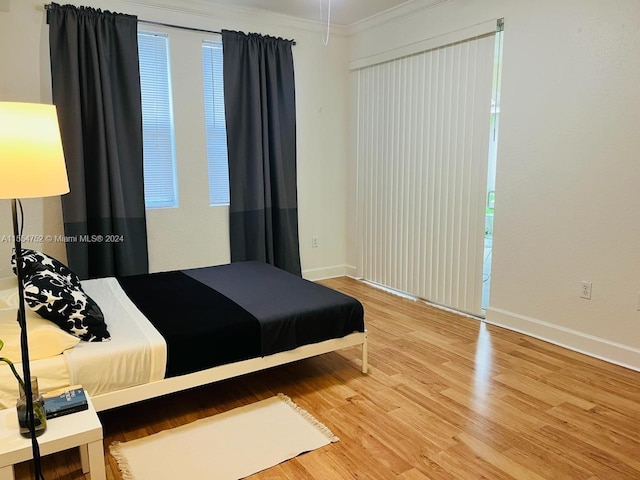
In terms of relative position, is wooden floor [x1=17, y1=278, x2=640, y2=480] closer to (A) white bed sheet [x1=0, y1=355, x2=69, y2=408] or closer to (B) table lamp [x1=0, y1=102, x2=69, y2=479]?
(A) white bed sheet [x1=0, y1=355, x2=69, y2=408]

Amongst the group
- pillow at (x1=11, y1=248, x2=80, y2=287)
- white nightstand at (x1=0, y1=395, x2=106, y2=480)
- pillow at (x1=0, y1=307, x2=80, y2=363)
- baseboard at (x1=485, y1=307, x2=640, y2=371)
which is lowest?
baseboard at (x1=485, y1=307, x2=640, y2=371)

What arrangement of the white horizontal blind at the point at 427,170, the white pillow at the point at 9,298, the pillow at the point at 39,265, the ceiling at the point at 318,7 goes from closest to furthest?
the pillow at the point at 39,265, the white pillow at the point at 9,298, the white horizontal blind at the point at 427,170, the ceiling at the point at 318,7

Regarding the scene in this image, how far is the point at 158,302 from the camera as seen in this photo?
282 centimetres

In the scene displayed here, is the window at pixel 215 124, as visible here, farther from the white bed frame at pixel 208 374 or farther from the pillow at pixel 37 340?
the pillow at pixel 37 340

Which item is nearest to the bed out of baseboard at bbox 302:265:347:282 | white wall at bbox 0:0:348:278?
white wall at bbox 0:0:348:278

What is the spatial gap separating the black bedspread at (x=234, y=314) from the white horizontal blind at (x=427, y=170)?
5.04ft

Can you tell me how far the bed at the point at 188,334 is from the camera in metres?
2.09

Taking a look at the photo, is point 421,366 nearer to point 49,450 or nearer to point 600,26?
point 49,450

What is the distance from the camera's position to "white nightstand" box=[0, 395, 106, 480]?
1539mm

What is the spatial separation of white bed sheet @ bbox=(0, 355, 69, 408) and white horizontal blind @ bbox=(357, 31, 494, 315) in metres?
3.09

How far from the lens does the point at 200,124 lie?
4.36m

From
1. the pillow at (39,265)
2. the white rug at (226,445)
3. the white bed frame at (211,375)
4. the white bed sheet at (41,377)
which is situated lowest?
the white rug at (226,445)

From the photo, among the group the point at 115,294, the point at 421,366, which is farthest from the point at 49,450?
the point at 421,366

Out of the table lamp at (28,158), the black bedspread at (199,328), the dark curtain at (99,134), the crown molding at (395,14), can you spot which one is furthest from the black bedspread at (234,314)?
the crown molding at (395,14)
